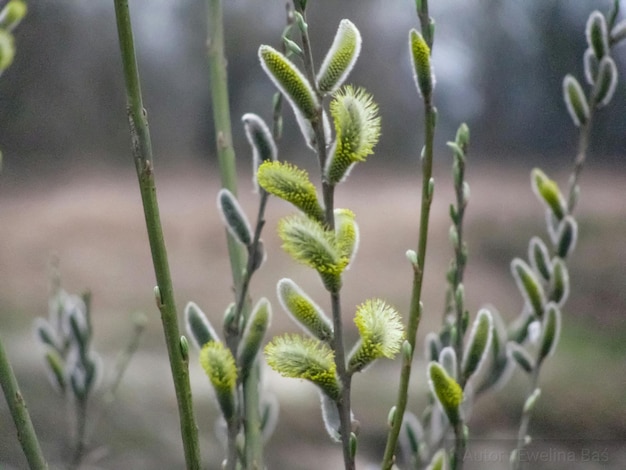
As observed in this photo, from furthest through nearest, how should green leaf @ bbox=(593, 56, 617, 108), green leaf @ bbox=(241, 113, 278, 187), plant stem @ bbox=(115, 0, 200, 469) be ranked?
green leaf @ bbox=(593, 56, 617, 108), green leaf @ bbox=(241, 113, 278, 187), plant stem @ bbox=(115, 0, 200, 469)

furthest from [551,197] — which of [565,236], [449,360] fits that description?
[449,360]

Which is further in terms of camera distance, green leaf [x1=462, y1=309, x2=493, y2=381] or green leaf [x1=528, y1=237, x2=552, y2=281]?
green leaf [x1=528, y1=237, x2=552, y2=281]

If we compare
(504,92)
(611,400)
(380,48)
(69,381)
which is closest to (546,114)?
(504,92)

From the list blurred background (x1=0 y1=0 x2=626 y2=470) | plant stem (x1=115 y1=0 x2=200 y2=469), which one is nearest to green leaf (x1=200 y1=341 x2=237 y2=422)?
plant stem (x1=115 y1=0 x2=200 y2=469)

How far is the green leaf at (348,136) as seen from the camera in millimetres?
223

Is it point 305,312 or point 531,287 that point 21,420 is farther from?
point 531,287

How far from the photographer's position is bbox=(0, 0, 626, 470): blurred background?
772 millimetres

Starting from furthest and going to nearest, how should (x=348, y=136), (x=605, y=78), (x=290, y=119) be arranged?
1. (x=290, y=119)
2. (x=605, y=78)
3. (x=348, y=136)

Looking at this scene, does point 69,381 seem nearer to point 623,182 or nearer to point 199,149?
point 199,149

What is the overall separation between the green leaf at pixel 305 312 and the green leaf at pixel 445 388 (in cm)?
5

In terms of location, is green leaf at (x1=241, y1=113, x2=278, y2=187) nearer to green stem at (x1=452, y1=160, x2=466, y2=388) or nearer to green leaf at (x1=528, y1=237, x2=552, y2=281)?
green stem at (x1=452, y1=160, x2=466, y2=388)

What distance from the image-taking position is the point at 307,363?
24cm

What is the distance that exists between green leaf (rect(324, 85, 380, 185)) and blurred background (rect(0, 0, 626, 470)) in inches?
20.9

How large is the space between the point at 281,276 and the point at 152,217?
553mm
